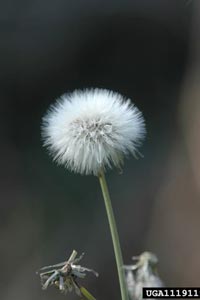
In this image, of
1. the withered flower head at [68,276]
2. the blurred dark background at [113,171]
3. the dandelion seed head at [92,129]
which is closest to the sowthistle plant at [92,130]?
the dandelion seed head at [92,129]

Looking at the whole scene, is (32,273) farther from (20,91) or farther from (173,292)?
(173,292)

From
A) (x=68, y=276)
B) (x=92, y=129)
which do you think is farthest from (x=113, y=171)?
(x=68, y=276)

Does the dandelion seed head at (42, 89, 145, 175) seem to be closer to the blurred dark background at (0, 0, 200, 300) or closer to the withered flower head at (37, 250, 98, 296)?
the withered flower head at (37, 250, 98, 296)

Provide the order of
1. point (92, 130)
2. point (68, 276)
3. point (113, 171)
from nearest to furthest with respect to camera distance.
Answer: point (68, 276), point (92, 130), point (113, 171)

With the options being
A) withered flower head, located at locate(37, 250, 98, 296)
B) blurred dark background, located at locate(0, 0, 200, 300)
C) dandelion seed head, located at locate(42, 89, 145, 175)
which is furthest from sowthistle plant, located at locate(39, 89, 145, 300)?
blurred dark background, located at locate(0, 0, 200, 300)

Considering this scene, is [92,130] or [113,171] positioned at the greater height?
[113,171]

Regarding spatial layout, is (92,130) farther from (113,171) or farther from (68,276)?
(113,171)

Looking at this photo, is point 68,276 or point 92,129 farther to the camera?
point 92,129

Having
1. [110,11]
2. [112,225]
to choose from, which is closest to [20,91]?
[110,11]

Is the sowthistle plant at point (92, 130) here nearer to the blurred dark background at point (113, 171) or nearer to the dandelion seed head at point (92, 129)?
the dandelion seed head at point (92, 129)
